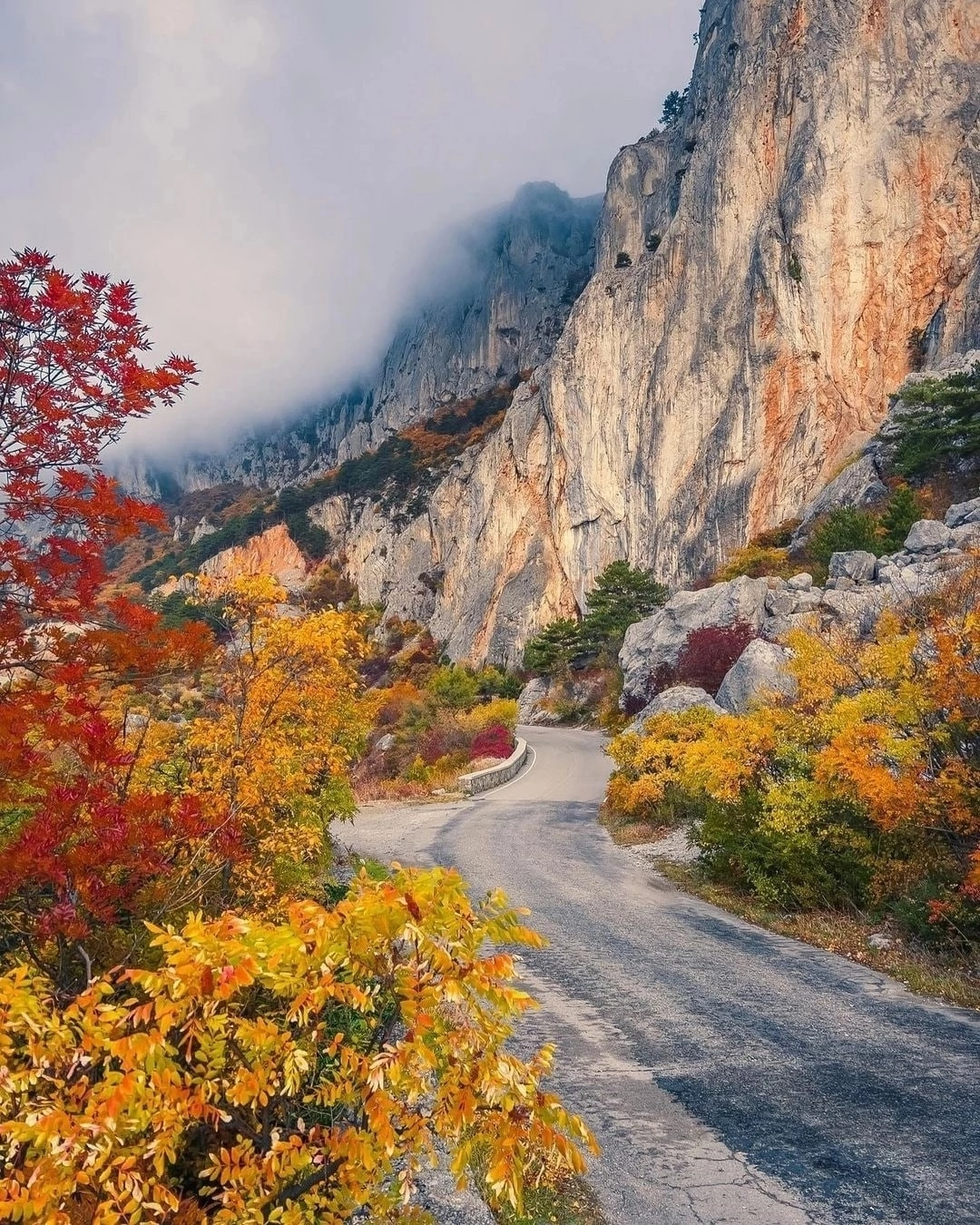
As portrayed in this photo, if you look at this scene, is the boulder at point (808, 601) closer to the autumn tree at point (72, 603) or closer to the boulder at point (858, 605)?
the boulder at point (858, 605)

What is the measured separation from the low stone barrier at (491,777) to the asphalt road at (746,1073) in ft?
44.0

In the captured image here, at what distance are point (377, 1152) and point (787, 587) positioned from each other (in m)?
28.3

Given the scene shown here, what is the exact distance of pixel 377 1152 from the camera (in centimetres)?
211

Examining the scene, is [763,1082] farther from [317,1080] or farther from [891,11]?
[891,11]

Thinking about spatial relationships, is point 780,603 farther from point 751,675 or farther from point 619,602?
point 619,602

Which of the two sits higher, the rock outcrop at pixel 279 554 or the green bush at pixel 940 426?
the rock outcrop at pixel 279 554

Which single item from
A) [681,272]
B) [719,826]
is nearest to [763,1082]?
[719,826]

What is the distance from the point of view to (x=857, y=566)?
81.6 feet

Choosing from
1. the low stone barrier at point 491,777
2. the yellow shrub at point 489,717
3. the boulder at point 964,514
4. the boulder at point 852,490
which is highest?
the boulder at point 852,490

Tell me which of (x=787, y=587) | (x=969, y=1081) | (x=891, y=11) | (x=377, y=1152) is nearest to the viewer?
(x=377, y=1152)

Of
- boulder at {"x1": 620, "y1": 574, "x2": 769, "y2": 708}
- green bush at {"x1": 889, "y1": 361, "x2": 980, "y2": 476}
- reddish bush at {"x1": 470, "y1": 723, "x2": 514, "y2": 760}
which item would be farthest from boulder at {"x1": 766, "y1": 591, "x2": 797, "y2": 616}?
reddish bush at {"x1": 470, "y1": 723, "x2": 514, "y2": 760}

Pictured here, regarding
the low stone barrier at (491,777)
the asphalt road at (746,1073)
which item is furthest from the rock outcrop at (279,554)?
the asphalt road at (746,1073)

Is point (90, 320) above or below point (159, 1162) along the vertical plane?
above

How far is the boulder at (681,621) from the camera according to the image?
27.5 meters
